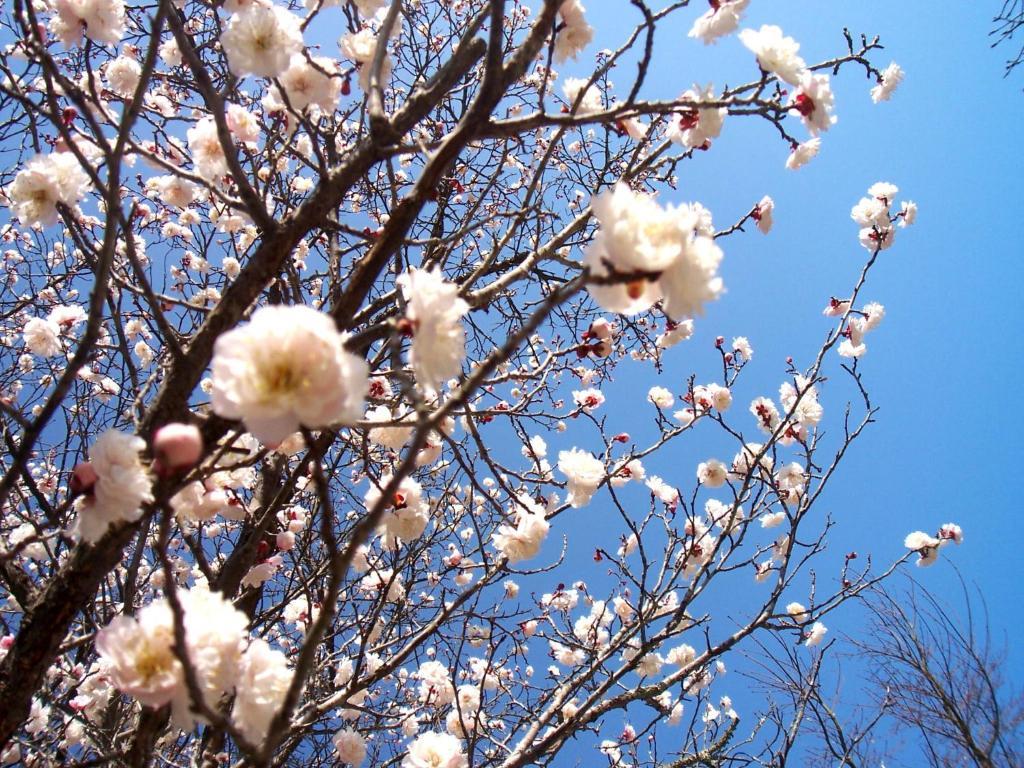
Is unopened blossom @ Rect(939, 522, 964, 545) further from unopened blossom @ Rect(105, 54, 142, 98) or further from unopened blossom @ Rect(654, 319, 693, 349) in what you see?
unopened blossom @ Rect(105, 54, 142, 98)

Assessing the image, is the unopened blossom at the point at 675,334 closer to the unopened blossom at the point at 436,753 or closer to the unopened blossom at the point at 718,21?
the unopened blossom at the point at 718,21

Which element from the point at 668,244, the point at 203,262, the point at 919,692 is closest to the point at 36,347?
the point at 203,262

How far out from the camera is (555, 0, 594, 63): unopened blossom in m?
2.24

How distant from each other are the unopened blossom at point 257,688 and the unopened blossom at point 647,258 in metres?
0.98

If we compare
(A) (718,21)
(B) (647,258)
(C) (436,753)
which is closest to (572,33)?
(A) (718,21)

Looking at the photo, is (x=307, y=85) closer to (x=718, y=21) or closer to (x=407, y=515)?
(x=718, y=21)

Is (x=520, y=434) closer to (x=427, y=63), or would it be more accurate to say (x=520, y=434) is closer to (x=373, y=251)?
(x=373, y=251)

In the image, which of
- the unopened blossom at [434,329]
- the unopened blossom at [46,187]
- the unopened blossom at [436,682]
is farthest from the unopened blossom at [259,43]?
the unopened blossom at [436,682]

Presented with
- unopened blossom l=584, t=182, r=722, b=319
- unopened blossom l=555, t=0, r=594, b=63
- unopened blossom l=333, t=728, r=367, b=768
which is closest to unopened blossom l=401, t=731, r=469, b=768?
unopened blossom l=333, t=728, r=367, b=768

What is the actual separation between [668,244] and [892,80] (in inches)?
112

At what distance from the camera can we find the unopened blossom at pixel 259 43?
1.83 meters

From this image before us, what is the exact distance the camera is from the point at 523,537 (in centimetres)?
273

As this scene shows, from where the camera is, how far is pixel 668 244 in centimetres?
111

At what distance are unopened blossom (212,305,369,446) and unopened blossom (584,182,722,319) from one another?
0.47m
